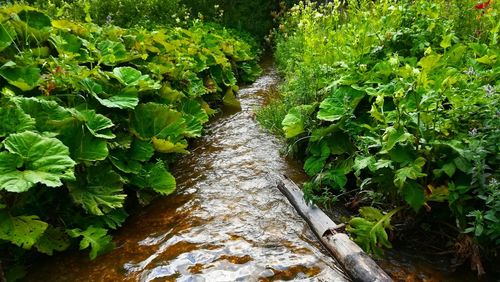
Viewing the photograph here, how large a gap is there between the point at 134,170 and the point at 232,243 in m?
1.00

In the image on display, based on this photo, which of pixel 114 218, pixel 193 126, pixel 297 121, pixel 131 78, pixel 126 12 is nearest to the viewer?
pixel 114 218

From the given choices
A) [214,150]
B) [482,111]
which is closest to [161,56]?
[214,150]

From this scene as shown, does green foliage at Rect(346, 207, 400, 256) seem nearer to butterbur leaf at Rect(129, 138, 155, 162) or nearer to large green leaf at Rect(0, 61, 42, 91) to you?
butterbur leaf at Rect(129, 138, 155, 162)

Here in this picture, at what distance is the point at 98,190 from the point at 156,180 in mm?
569

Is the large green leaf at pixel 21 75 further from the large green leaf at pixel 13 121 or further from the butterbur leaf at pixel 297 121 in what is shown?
the butterbur leaf at pixel 297 121

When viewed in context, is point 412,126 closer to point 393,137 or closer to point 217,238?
point 393,137

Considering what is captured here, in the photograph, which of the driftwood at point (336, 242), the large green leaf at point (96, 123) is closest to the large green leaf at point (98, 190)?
the large green leaf at point (96, 123)

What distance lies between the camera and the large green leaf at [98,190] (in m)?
2.46

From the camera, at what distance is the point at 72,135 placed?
8.39 ft

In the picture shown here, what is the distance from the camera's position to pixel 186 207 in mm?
3027

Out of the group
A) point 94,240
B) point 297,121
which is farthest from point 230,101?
point 94,240

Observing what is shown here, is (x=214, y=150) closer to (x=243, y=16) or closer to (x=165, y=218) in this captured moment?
(x=165, y=218)

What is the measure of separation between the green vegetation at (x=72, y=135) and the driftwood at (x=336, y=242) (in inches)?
39.8

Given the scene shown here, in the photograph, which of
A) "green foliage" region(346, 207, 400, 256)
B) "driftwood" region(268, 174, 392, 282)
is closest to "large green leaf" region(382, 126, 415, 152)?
"green foliage" region(346, 207, 400, 256)
